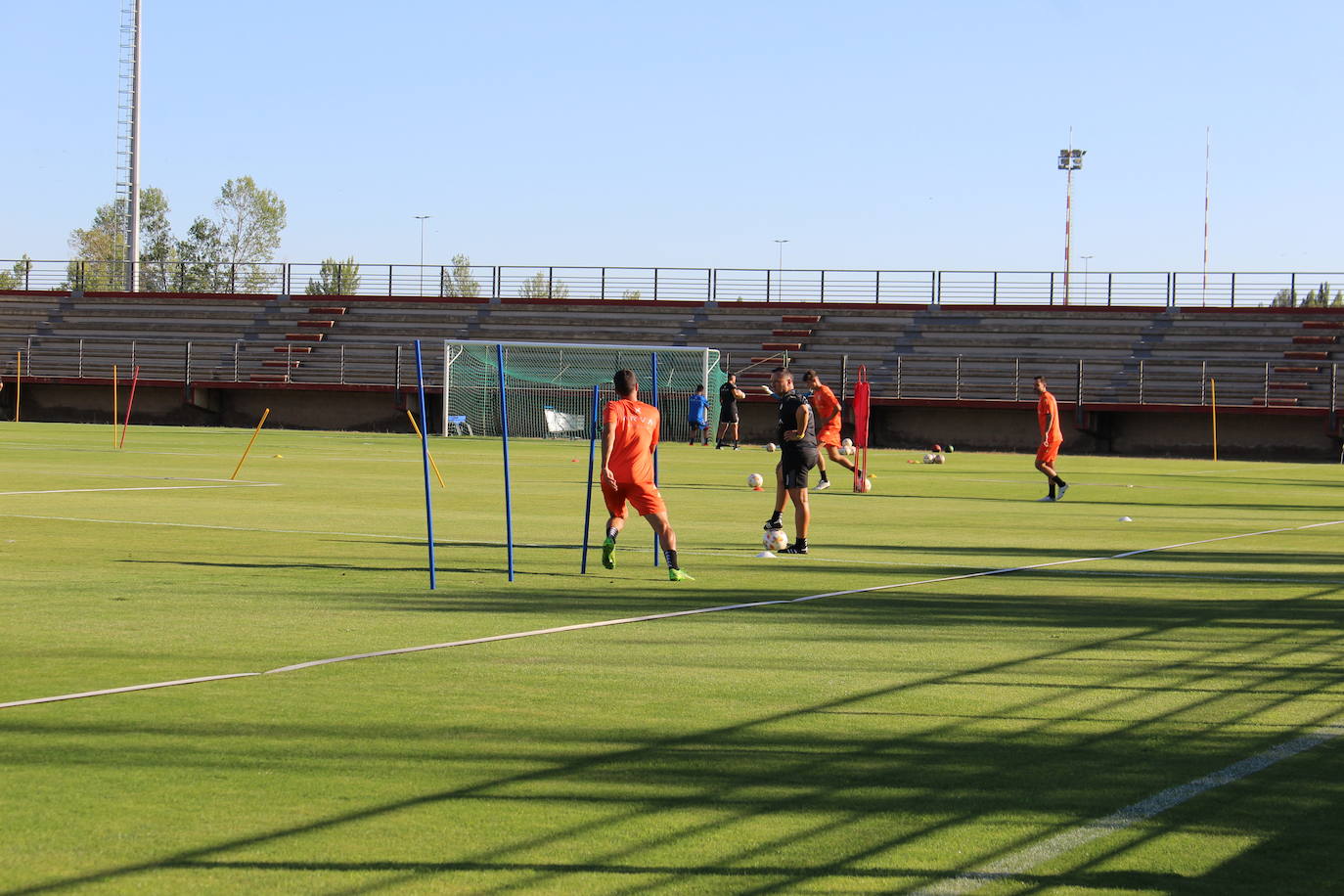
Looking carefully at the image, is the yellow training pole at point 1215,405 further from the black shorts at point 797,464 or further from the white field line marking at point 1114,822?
the white field line marking at point 1114,822

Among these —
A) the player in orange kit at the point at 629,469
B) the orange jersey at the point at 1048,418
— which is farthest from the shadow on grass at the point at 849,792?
the orange jersey at the point at 1048,418

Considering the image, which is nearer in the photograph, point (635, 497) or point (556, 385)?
point (635, 497)

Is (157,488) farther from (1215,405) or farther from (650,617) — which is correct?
(1215,405)

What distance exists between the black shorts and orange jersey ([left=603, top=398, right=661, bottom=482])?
275cm

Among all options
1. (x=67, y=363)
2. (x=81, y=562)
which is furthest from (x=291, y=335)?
(x=81, y=562)

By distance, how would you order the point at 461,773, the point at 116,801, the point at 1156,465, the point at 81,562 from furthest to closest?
the point at 1156,465 < the point at 81,562 < the point at 461,773 < the point at 116,801

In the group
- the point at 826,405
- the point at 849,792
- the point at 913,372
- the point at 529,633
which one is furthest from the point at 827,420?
the point at 913,372

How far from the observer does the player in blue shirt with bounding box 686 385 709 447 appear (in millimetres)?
50906

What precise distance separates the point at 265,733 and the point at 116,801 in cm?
123

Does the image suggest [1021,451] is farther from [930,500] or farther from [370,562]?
[370,562]

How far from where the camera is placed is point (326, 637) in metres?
10.2

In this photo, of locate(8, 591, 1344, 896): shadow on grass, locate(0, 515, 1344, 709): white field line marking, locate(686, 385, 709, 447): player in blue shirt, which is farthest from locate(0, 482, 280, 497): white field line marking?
locate(686, 385, 709, 447): player in blue shirt

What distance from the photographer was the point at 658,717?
7.82 m

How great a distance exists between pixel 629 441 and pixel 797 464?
3065 mm
